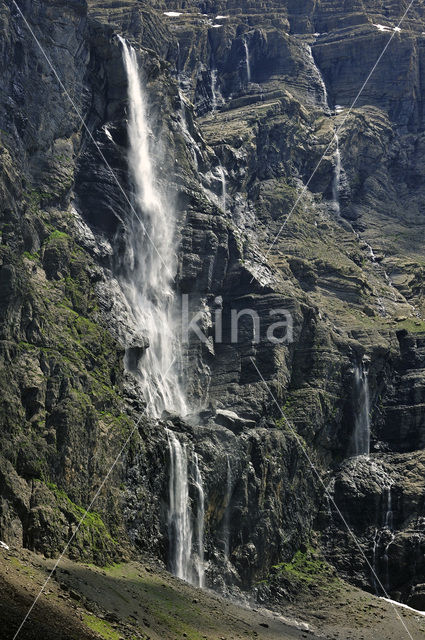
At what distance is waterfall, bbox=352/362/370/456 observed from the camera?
11900 centimetres

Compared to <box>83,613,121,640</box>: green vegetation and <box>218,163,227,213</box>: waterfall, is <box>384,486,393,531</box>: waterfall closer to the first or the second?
<box>218,163,227,213</box>: waterfall

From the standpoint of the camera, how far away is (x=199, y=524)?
9512 cm

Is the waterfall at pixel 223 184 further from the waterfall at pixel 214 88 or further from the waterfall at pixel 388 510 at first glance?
the waterfall at pixel 388 510

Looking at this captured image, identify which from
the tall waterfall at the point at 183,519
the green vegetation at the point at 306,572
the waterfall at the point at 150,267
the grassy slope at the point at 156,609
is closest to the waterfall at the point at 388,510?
the green vegetation at the point at 306,572

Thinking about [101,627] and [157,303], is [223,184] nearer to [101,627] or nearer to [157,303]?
[157,303]

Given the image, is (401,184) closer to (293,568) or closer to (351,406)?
(351,406)

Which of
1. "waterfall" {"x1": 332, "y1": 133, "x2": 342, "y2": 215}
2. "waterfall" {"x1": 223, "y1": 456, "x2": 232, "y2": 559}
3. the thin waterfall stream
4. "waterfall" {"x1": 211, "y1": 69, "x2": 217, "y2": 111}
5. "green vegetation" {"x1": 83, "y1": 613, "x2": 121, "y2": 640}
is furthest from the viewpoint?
"waterfall" {"x1": 211, "y1": 69, "x2": 217, "y2": 111}

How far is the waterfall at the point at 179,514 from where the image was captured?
91.2 m

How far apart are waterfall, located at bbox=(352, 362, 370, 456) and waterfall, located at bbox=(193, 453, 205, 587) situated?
27.2 m

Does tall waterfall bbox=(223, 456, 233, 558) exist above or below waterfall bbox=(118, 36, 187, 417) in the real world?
below

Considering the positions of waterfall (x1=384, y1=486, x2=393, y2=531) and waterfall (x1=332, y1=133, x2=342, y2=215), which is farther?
waterfall (x1=332, y1=133, x2=342, y2=215)

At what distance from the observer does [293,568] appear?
4053 inches

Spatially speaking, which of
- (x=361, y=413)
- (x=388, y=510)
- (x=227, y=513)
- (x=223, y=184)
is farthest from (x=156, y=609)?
(x=223, y=184)

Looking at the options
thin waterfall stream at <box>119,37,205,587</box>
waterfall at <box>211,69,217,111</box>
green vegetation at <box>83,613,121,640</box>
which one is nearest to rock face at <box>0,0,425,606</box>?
thin waterfall stream at <box>119,37,205,587</box>
